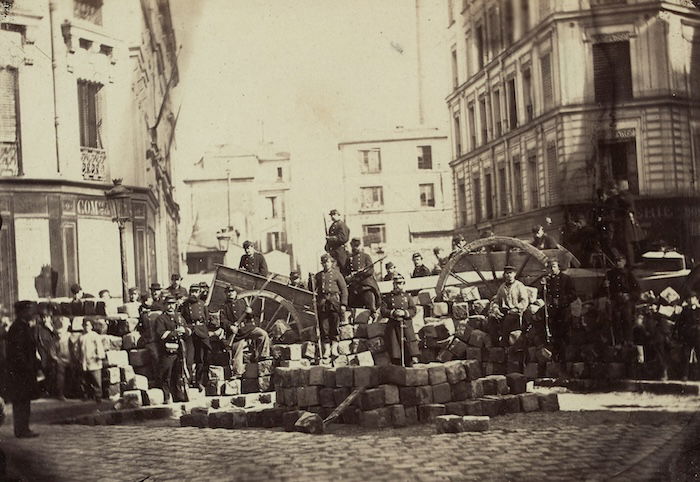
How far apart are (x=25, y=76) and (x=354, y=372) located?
1598 mm

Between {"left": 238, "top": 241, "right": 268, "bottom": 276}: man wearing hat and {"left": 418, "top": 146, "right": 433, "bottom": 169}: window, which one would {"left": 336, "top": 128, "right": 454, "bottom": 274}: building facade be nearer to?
{"left": 418, "top": 146, "right": 433, "bottom": 169}: window

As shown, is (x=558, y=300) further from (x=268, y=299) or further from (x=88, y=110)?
(x=88, y=110)

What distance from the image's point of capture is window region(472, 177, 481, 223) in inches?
113

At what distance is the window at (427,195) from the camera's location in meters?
2.83

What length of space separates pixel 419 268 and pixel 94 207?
0.95 m

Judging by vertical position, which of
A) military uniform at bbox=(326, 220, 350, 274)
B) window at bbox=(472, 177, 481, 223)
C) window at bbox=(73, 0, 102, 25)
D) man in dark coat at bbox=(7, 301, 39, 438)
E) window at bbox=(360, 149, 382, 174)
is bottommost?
man in dark coat at bbox=(7, 301, 39, 438)

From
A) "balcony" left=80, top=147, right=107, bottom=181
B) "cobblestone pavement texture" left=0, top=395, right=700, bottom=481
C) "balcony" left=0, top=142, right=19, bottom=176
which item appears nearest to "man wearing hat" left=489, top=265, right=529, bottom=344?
"cobblestone pavement texture" left=0, top=395, right=700, bottom=481

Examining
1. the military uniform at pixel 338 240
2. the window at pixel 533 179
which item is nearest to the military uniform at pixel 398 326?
the military uniform at pixel 338 240

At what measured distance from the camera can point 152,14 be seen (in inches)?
111

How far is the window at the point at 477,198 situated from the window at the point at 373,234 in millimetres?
275

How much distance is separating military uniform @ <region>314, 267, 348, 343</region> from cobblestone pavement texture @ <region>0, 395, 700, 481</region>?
320mm

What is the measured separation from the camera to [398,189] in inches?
110

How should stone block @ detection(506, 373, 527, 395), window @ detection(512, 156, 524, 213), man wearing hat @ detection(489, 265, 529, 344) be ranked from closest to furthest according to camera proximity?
1. window @ detection(512, 156, 524, 213)
2. man wearing hat @ detection(489, 265, 529, 344)
3. stone block @ detection(506, 373, 527, 395)

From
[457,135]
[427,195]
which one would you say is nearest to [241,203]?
[427,195]
